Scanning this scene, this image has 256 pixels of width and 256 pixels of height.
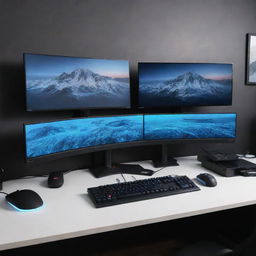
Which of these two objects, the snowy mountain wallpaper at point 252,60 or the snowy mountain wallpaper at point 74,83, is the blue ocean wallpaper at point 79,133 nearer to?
the snowy mountain wallpaper at point 74,83

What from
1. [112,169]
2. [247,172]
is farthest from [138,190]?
[247,172]

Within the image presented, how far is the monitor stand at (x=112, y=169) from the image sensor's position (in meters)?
1.75

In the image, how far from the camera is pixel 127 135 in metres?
1.83

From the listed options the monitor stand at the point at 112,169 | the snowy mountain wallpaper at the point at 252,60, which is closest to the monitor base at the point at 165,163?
the monitor stand at the point at 112,169

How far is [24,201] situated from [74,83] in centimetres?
75

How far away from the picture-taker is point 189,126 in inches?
76.5

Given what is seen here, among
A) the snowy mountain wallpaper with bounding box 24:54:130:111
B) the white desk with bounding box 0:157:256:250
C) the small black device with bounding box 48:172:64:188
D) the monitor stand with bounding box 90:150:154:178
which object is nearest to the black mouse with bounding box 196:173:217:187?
the white desk with bounding box 0:157:256:250

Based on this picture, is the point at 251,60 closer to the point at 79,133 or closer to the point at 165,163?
the point at 165,163

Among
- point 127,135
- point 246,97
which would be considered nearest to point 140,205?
point 127,135

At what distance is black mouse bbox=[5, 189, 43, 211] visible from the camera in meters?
1.23

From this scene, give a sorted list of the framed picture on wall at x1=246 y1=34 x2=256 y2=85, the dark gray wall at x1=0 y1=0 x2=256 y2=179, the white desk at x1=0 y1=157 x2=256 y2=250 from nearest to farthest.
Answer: the white desk at x1=0 y1=157 x2=256 y2=250 → the dark gray wall at x1=0 y1=0 x2=256 y2=179 → the framed picture on wall at x1=246 y1=34 x2=256 y2=85

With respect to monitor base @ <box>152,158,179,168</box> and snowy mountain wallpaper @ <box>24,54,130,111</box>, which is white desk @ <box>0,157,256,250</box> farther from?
snowy mountain wallpaper @ <box>24,54,130,111</box>

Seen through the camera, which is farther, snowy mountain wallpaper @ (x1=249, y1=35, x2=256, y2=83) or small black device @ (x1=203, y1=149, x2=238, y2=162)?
snowy mountain wallpaper @ (x1=249, y1=35, x2=256, y2=83)

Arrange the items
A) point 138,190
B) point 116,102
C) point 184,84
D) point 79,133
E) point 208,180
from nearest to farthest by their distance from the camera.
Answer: point 138,190
point 208,180
point 79,133
point 116,102
point 184,84
